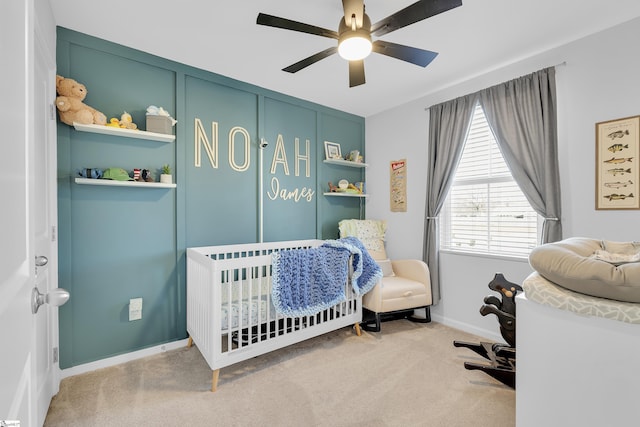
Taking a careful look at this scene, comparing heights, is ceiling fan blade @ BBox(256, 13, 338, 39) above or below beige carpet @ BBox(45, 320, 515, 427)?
above

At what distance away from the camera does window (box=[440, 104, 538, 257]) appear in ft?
8.46

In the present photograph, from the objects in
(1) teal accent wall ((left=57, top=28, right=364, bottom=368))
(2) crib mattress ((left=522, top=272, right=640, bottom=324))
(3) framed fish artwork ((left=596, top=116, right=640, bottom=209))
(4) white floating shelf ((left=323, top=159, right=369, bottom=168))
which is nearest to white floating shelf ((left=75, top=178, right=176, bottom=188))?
(1) teal accent wall ((left=57, top=28, right=364, bottom=368))

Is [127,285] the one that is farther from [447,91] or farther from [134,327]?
[447,91]

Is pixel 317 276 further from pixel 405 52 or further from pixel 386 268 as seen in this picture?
pixel 405 52

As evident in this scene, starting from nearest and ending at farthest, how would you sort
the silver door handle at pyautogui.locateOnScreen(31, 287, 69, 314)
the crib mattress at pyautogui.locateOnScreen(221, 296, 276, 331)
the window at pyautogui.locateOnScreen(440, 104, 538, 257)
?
1. the silver door handle at pyautogui.locateOnScreen(31, 287, 69, 314)
2. the crib mattress at pyautogui.locateOnScreen(221, 296, 276, 331)
3. the window at pyautogui.locateOnScreen(440, 104, 538, 257)

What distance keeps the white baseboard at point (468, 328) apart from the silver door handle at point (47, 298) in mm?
3076

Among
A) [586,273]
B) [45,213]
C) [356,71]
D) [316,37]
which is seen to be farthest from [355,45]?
[45,213]

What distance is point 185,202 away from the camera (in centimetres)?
253

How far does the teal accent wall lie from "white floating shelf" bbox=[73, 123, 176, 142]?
0.28 feet

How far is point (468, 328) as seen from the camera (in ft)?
9.27

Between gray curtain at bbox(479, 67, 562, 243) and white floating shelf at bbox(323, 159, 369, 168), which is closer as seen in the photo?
gray curtain at bbox(479, 67, 562, 243)

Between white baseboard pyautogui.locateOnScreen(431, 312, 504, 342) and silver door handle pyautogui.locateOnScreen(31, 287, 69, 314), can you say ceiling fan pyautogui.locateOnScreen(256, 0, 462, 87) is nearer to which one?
silver door handle pyautogui.locateOnScreen(31, 287, 69, 314)

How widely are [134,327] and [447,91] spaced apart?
362 centimetres

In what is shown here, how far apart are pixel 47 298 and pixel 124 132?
179cm
